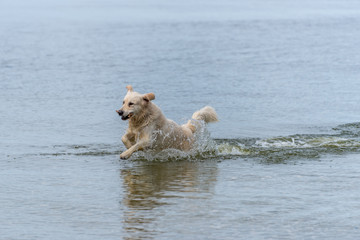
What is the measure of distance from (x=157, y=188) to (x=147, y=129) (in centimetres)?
199

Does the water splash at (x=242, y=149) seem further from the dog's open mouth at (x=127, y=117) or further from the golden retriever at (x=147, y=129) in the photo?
the dog's open mouth at (x=127, y=117)

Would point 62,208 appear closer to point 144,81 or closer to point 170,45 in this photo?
point 144,81

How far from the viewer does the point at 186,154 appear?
12.2 meters

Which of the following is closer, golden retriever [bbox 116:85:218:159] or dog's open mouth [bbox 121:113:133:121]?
dog's open mouth [bbox 121:113:133:121]

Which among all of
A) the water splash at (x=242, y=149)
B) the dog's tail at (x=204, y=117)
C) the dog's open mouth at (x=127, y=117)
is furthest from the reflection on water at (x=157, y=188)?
the dog's tail at (x=204, y=117)

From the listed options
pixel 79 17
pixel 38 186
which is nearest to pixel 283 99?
pixel 38 186

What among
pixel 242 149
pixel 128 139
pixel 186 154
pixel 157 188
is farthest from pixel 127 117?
pixel 242 149

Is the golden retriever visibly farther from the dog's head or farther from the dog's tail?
the dog's tail

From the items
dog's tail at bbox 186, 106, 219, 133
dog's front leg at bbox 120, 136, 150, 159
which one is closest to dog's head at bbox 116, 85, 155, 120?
dog's front leg at bbox 120, 136, 150, 159

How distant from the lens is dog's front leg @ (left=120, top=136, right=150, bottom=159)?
11297mm

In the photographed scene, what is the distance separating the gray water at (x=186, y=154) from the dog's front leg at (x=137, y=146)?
232 millimetres

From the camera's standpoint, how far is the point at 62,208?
8.73m

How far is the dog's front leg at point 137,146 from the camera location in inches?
445

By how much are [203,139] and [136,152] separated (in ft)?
4.00
